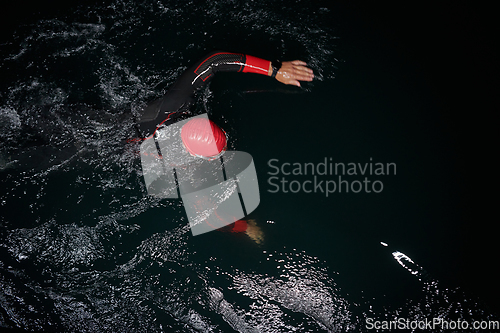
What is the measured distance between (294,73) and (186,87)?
1254 mm

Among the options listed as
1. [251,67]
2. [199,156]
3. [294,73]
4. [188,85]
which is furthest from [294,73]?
[199,156]

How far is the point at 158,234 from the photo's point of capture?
106 inches

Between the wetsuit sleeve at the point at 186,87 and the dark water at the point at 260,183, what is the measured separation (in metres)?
0.31

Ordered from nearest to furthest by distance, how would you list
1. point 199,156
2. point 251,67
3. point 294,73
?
point 199,156 → point 251,67 → point 294,73

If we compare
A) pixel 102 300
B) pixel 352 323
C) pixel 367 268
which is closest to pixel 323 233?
pixel 367 268

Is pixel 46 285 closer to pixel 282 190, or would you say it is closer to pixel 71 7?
pixel 282 190

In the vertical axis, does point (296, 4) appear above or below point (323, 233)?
above

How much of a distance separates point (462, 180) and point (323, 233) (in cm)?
171

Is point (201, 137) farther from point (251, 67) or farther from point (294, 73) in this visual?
point (294, 73)

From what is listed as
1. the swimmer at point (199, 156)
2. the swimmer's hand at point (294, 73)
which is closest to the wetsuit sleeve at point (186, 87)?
the swimmer at point (199, 156)

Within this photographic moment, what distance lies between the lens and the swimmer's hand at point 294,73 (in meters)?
2.78

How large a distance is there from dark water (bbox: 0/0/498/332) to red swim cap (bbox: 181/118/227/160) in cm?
61

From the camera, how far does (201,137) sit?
2189 millimetres

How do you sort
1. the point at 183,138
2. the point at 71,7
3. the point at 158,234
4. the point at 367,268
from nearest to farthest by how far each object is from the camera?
the point at 183,138 < the point at 367,268 < the point at 158,234 < the point at 71,7
